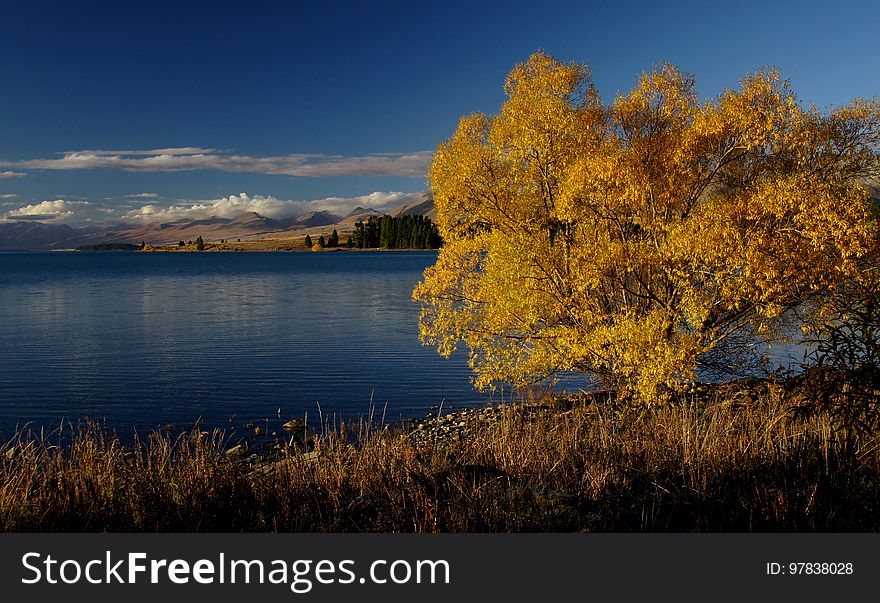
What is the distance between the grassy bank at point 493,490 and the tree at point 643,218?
7959mm

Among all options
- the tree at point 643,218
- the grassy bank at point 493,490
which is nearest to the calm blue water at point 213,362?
the tree at point 643,218

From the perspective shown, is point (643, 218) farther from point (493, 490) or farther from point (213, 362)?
point (213, 362)

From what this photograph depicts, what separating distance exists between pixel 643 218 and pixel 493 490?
15.9 m

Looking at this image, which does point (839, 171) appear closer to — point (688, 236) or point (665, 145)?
point (665, 145)

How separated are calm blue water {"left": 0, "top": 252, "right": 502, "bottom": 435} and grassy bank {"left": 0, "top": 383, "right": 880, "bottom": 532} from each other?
1574cm

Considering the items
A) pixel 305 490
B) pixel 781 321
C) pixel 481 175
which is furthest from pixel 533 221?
pixel 305 490

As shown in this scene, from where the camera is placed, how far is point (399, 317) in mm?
61625

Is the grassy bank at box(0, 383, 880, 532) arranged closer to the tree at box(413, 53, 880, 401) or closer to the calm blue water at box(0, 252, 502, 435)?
the tree at box(413, 53, 880, 401)

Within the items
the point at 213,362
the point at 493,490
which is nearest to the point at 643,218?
the point at 493,490

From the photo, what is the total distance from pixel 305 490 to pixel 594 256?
612 inches

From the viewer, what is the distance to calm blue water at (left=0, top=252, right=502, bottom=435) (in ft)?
98.9

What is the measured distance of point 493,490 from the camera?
10078 mm

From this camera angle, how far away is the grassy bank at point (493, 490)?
32.2ft

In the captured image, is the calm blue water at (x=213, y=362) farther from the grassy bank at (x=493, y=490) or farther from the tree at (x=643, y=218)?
the grassy bank at (x=493, y=490)
